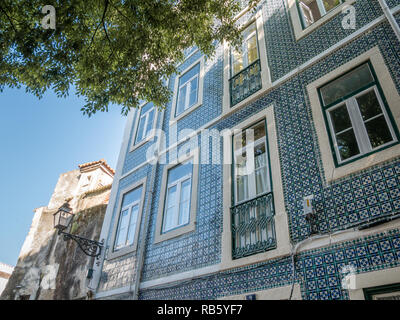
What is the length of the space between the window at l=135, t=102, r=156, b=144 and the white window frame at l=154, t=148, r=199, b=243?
2.20m

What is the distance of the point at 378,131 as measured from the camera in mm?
4266

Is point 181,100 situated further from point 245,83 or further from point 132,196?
point 132,196

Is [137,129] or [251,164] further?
[137,129]

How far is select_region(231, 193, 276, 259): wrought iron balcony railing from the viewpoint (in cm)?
484

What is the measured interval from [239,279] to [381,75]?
142 inches

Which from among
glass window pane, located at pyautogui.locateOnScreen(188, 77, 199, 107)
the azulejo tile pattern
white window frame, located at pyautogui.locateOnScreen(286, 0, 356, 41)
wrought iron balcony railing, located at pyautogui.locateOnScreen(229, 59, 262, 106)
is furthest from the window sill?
white window frame, located at pyautogui.locateOnScreen(286, 0, 356, 41)

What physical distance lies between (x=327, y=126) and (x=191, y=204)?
307 cm

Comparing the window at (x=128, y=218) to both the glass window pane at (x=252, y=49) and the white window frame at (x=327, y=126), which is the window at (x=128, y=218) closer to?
the glass window pane at (x=252, y=49)

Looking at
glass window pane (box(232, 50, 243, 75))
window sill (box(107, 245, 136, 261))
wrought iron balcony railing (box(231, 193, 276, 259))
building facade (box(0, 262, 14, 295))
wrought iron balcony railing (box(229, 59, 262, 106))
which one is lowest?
wrought iron balcony railing (box(231, 193, 276, 259))

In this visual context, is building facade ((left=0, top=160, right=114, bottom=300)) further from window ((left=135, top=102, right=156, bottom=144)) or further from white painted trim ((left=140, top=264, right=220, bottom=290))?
window ((left=135, top=102, right=156, bottom=144))

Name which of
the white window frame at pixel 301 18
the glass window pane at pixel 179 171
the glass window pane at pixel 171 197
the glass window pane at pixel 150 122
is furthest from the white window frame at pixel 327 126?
the glass window pane at pixel 150 122

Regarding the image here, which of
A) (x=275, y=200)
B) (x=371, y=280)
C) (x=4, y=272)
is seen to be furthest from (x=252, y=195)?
(x=4, y=272)

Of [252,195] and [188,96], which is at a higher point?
[188,96]
